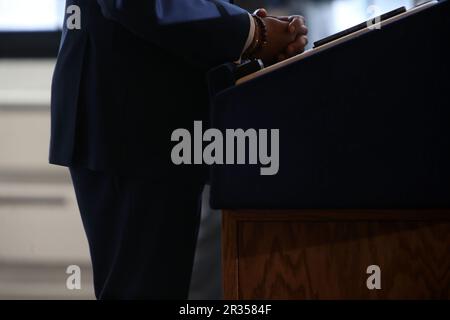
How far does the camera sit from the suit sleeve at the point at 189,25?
818mm

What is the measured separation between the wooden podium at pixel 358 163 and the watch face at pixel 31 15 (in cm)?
134

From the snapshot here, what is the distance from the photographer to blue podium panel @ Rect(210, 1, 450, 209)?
73 centimetres

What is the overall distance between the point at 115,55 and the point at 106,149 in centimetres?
16

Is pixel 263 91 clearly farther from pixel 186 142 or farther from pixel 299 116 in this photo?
pixel 186 142

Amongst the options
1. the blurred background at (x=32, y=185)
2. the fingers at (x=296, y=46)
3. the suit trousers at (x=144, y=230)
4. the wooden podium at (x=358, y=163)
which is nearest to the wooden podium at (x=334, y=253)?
the wooden podium at (x=358, y=163)

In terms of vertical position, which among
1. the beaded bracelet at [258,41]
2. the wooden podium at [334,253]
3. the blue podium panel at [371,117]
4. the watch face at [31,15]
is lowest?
the wooden podium at [334,253]

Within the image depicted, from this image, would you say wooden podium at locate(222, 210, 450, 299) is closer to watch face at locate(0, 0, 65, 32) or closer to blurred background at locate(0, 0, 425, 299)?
blurred background at locate(0, 0, 425, 299)

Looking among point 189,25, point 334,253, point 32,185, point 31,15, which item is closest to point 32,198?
point 32,185

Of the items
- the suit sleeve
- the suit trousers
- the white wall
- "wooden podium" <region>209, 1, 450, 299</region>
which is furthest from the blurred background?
"wooden podium" <region>209, 1, 450, 299</region>

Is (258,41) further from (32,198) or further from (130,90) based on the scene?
(32,198)

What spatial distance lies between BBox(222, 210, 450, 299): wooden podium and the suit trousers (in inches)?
7.5

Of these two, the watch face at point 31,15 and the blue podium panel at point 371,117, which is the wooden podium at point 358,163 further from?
the watch face at point 31,15

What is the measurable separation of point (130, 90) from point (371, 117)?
0.40m

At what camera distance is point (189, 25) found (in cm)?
83
